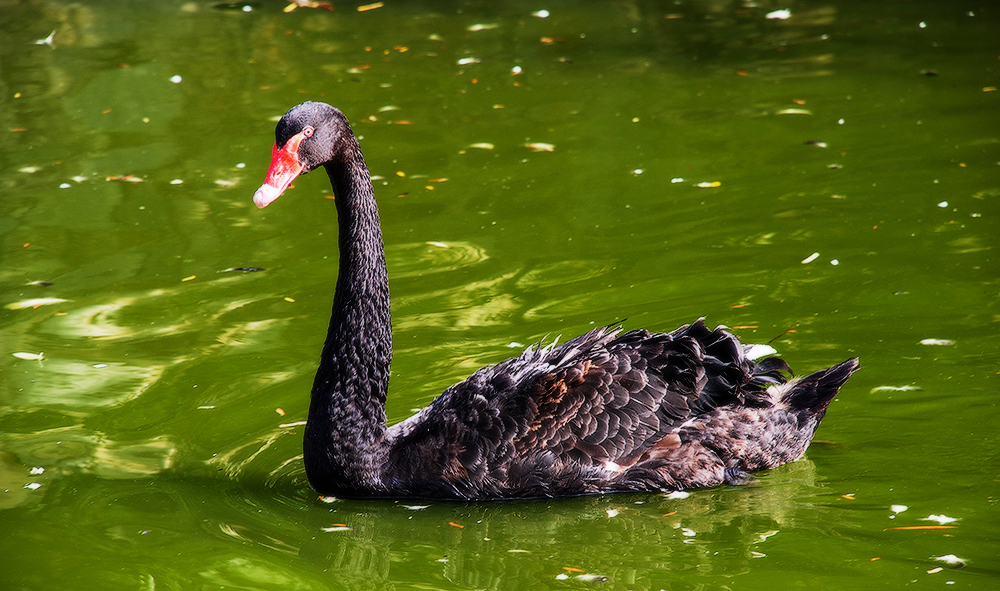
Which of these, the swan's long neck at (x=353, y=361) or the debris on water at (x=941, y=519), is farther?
the swan's long neck at (x=353, y=361)

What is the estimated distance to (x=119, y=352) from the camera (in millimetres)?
5879

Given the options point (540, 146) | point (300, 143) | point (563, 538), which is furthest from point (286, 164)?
point (540, 146)

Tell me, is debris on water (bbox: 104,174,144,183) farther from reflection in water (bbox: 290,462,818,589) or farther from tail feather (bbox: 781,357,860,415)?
tail feather (bbox: 781,357,860,415)

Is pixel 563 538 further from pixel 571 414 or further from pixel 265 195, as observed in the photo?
pixel 265 195

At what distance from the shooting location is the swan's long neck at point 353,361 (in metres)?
4.41

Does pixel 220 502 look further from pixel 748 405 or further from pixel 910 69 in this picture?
pixel 910 69

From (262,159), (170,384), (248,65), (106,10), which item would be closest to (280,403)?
(170,384)

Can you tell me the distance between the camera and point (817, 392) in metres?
4.56

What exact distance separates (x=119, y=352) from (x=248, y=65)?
600cm

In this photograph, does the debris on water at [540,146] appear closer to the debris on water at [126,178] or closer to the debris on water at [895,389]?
the debris on water at [126,178]

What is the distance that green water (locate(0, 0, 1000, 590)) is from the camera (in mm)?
4137

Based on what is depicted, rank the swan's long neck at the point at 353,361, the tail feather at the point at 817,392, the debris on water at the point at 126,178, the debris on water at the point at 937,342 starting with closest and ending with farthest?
the swan's long neck at the point at 353,361
the tail feather at the point at 817,392
the debris on water at the point at 937,342
the debris on water at the point at 126,178

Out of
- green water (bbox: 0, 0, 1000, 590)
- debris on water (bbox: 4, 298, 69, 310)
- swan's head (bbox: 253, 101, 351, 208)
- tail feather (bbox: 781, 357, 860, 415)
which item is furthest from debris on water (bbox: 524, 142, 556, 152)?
swan's head (bbox: 253, 101, 351, 208)

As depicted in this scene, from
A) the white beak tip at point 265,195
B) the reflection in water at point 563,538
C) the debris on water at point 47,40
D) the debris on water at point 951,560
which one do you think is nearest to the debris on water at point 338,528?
the reflection in water at point 563,538
